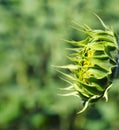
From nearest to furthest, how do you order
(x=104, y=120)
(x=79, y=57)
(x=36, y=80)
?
(x=79, y=57) → (x=104, y=120) → (x=36, y=80)

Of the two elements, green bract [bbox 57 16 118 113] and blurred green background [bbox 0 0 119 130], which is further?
blurred green background [bbox 0 0 119 130]

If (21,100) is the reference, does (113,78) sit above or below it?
above

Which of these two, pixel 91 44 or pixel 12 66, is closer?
pixel 91 44

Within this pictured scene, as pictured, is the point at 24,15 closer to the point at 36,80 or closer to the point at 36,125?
the point at 36,80

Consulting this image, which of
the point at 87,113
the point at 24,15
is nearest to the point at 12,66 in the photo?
Answer: the point at 24,15
